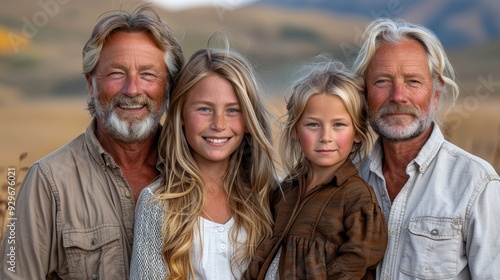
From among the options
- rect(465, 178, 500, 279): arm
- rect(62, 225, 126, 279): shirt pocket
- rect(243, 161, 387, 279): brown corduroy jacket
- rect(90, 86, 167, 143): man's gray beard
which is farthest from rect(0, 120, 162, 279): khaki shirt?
rect(465, 178, 500, 279): arm

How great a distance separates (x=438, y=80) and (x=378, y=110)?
1.26 feet

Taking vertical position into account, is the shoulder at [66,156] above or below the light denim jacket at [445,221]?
above

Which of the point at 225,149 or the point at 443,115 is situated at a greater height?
the point at 443,115

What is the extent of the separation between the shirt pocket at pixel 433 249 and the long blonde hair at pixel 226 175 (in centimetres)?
71

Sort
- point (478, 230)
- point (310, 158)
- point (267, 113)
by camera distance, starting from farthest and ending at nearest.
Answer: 1. point (267, 113)
2. point (310, 158)
3. point (478, 230)

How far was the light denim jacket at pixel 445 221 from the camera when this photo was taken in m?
3.35

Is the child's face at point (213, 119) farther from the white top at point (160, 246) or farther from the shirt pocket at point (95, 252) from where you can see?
the shirt pocket at point (95, 252)

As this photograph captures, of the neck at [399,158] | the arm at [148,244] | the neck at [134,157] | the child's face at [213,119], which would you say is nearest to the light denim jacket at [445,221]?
the neck at [399,158]

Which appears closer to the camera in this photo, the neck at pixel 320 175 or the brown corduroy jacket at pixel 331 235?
Result: the brown corduroy jacket at pixel 331 235

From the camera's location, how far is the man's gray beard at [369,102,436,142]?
143 inches

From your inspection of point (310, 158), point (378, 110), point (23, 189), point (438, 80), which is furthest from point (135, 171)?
point (438, 80)

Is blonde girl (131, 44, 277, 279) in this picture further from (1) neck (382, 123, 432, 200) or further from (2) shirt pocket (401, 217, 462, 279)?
(2) shirt pocket (401, 217, 462, 279)

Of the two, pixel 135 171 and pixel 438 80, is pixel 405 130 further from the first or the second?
pixel 135 171

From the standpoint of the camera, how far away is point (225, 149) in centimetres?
368
